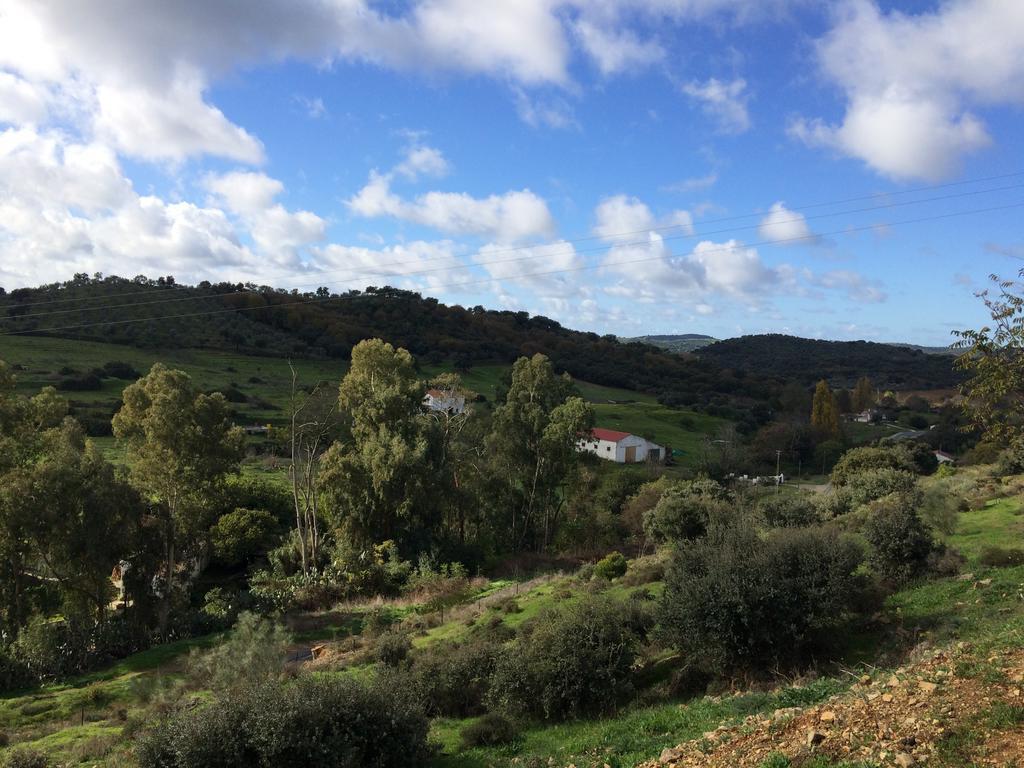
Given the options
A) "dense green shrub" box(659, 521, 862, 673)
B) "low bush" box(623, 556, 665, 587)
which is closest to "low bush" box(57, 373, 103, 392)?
"low bush" box(623, 556, 665, 587)

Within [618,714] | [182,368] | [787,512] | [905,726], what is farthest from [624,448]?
[905,726]

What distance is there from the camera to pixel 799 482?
59.8 metres

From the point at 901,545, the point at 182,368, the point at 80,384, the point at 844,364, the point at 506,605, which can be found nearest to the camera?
the point at 901,545

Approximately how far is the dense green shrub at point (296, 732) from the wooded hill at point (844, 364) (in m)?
139

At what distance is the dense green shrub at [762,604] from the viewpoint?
11.9 metres

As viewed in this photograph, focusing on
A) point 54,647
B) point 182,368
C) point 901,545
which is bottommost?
point 54,647

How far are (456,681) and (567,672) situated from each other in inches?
104

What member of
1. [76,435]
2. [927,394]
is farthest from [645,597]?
[927,394]

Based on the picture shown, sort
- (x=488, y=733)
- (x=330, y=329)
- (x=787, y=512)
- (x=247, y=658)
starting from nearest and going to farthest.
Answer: (x=488, y=733)
(x=247, y=658)
(x=787, y=512)
(x=330, y=329)

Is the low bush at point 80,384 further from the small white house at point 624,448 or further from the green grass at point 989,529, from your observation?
the green grass at point 989,529

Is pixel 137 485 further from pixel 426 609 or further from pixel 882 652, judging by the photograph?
pixel 882 652

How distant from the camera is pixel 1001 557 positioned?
15258mm

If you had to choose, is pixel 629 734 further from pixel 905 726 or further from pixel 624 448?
pixel 624 448

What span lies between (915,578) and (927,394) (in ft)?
410
